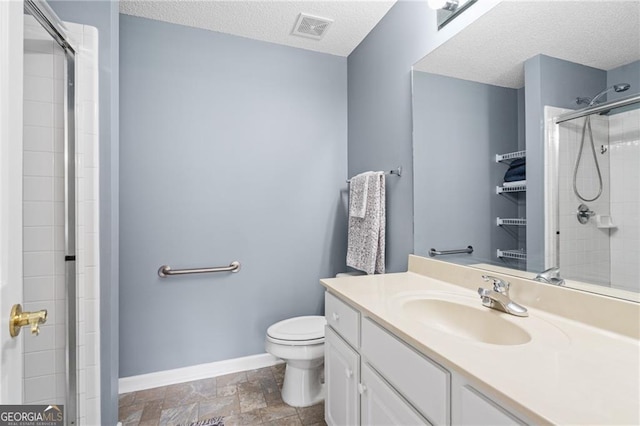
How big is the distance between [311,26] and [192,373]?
2434mm

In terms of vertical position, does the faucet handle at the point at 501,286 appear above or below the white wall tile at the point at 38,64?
below

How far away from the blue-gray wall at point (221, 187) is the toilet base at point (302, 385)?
19.3 inches

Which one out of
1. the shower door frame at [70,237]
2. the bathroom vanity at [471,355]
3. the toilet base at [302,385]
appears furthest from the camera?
the toilet base at [302,385]

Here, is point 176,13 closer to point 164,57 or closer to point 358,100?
point 164,57

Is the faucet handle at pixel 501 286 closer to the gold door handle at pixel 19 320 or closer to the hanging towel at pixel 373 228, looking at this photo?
the hanging towel at pixel 373 228

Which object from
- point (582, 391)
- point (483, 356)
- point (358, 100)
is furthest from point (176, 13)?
point (582, 391)

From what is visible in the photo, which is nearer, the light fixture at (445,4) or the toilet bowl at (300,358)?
the light fixture at (445,4)

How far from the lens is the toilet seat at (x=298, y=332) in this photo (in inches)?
65.5

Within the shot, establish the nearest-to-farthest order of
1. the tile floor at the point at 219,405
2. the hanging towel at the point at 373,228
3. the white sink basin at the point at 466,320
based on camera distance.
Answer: the white sink basin at the point at 466,320 < the tile floor at the point at 219,405 < the hanging towel at the point at 373,228

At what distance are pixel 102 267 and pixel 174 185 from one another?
0.71m

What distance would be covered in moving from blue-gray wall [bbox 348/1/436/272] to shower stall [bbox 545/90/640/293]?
73 cm

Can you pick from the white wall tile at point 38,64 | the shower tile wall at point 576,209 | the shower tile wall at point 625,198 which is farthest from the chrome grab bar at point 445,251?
the white wall tile at point 38,64

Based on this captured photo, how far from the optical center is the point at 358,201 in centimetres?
201

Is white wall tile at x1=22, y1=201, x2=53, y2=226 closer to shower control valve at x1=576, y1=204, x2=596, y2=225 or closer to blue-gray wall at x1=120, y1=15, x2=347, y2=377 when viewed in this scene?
blue-gray wall at x1=120, y1=15, x2=347, y2=377
